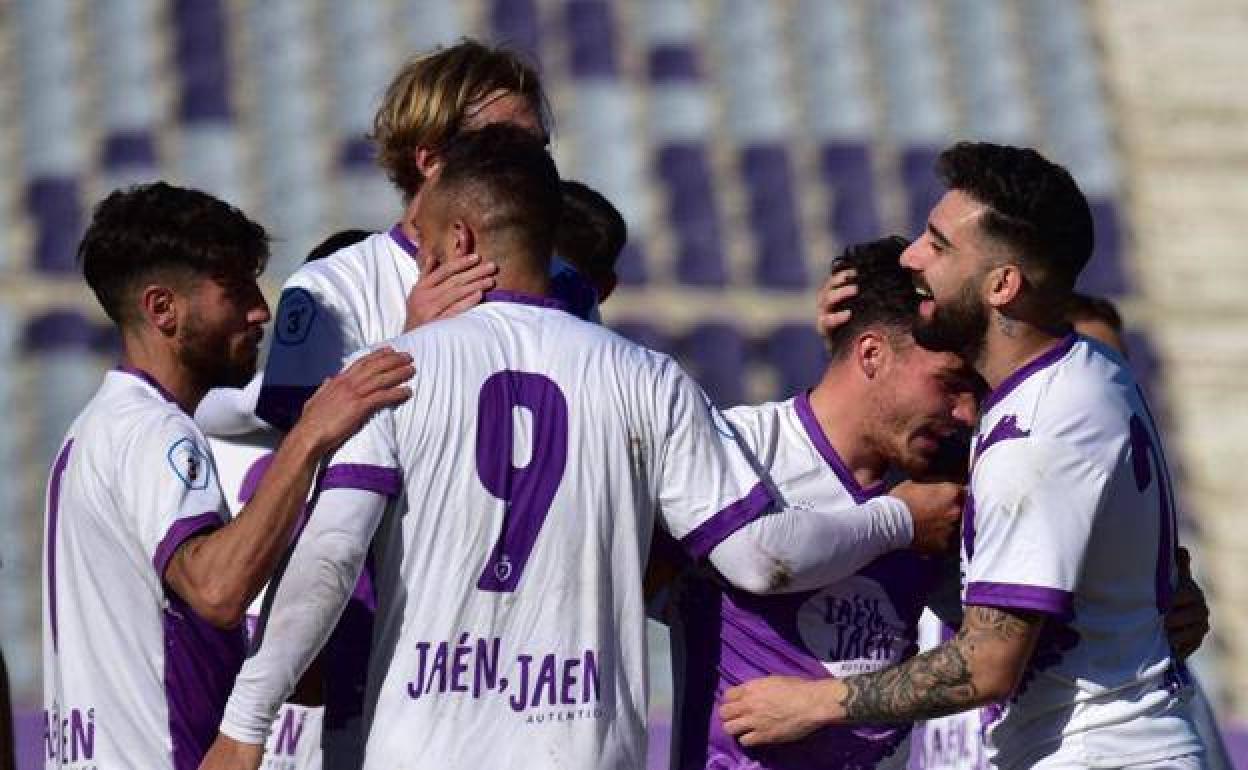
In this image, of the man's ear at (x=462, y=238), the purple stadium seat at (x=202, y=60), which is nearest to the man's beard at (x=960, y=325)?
the man's ear at (x=462, y=238)

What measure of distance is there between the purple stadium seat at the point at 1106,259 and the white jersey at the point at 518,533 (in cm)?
1046

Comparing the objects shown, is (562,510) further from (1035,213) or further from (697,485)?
(1035,213)

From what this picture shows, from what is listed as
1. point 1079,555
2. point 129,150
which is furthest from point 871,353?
point 129,150

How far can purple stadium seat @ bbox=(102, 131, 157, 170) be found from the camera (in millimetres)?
14070

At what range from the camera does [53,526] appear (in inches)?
180

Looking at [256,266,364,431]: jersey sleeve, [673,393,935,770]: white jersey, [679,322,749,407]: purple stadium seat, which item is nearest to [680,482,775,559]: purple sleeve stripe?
[673,393,935,770]: white jersey

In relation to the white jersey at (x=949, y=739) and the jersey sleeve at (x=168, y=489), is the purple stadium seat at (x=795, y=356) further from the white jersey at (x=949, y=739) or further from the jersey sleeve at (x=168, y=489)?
the jersey sleeve at (x=168, y=489)

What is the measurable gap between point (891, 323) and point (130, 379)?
5.03ft

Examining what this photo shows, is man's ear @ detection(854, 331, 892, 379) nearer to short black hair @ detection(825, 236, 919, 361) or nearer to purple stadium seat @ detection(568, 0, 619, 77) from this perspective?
short black hair @ detection(825, 236, 919, 361)

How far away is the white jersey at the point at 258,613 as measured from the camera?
16.8ft

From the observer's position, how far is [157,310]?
4.61 meters

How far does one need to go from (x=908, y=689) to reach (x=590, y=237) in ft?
5.83

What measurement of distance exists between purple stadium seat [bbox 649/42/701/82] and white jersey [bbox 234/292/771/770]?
11285mm

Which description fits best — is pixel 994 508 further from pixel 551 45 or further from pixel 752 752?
pixel 551 45
